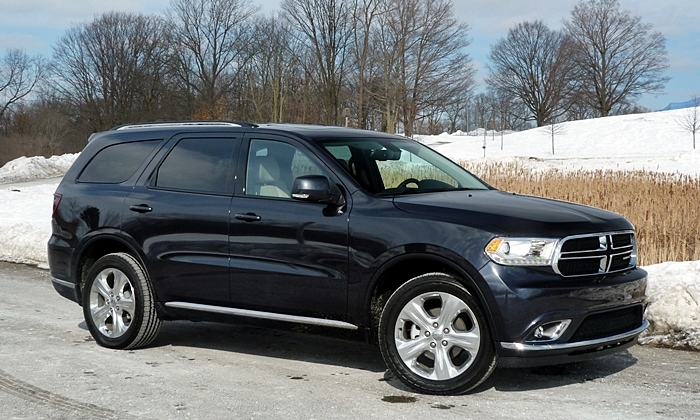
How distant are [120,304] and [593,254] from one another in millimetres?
3769

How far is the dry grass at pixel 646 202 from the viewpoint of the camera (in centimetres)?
1038

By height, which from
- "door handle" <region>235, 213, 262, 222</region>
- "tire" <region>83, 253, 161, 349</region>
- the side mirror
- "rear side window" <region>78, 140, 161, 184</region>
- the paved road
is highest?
"rear side window" <region>78, 140, 161, 184</region>

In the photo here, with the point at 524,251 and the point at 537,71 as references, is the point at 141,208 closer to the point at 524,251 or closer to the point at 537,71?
the point at 524,251

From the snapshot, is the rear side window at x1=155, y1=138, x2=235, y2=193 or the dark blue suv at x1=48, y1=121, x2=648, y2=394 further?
the rear side window at x1=155, y1=138, x2=235, y2=193

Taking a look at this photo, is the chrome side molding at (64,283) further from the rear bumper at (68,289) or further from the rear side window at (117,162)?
the rear side window at (117,162)

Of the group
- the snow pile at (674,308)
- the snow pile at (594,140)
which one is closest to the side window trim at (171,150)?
the snow pile at (674,308)

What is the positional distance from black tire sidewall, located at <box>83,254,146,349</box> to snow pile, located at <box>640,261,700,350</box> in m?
4.11

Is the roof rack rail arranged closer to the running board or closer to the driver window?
the driver window

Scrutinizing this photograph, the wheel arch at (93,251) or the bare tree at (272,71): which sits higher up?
the bare tree at (272,71)

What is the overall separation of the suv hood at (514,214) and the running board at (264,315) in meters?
0.92

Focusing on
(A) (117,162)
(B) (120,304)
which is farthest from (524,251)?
(A) (117,162)

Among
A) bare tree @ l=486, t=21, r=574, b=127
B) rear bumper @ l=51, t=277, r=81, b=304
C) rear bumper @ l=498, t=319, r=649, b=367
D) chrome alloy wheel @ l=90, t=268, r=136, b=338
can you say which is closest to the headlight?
rear bumper @ l=498, t=319, r=649, b=367

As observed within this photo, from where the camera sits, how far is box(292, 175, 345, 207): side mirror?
233 inches

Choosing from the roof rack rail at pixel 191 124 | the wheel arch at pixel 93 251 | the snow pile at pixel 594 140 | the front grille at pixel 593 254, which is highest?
the snow pile at pixel 594 140
